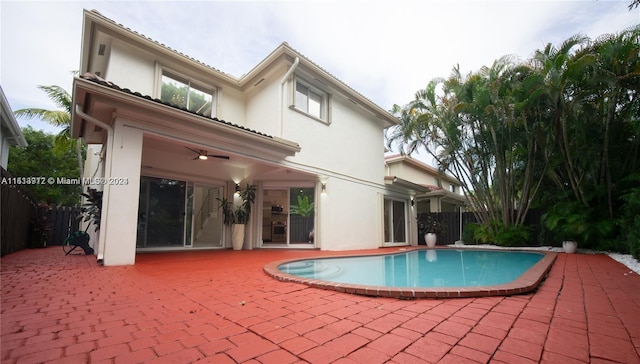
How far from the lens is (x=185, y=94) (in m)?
8.89

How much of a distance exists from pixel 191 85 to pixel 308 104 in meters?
3.80

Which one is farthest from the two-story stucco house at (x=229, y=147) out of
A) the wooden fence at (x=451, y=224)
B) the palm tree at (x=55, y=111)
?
the palm tree at (x=55, y=111)

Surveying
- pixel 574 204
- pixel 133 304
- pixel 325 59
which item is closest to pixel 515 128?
pixel 574 204

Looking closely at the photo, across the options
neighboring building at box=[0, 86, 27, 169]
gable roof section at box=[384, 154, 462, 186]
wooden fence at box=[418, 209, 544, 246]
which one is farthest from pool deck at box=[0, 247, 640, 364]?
gable roof section at box=[384, 154, 462, 186]

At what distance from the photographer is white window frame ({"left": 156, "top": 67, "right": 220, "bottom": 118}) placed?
8.18 metres

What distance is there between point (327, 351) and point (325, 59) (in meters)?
17.3

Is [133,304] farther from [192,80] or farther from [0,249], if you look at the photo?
[192,80]

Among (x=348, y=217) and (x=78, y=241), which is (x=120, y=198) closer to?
(x=78, y=241)

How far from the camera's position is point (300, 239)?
407 inches

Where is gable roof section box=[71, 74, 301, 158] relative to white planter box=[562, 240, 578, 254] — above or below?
above

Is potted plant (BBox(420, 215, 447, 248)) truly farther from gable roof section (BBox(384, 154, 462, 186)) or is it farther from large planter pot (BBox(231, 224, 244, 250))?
large planter pot (BBox(231, 224, 244, 250))

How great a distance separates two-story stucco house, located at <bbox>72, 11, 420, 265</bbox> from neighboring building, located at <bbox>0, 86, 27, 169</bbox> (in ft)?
7.29

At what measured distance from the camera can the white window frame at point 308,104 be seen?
9284 millimetres

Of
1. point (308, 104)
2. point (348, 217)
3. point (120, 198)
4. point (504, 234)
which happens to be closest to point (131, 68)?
point (120, 198)
